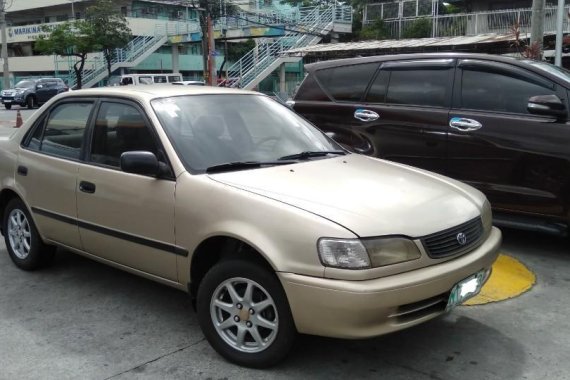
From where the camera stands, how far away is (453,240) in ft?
10.4

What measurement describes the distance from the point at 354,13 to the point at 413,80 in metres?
33.3

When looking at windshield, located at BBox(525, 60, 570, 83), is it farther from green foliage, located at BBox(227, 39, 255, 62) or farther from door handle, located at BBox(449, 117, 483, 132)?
green foliage, located at BBox(227, 39, 255, 62)

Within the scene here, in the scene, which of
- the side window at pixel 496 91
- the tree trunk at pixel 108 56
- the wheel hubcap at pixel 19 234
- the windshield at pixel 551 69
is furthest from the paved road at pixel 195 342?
the tree trunk at pixel 108 56

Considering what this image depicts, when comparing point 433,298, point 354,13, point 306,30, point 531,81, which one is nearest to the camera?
point 433,298

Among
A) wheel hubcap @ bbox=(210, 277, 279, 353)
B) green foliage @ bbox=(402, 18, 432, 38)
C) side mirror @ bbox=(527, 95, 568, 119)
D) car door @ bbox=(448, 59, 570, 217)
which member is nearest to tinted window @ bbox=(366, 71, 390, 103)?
car door @ bbox=(448, 59, 570, 217)

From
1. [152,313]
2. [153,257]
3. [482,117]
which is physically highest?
[482,117]

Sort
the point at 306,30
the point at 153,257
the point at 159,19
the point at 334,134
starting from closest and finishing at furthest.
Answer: the point at 153,257
the point at 334,134
the point at 306,30
the point at 159,19

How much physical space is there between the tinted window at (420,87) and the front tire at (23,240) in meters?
3.55

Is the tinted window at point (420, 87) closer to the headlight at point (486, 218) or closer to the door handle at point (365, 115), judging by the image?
the door handle at point (365, 115)

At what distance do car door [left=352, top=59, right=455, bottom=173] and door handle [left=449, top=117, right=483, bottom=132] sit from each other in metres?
0.08

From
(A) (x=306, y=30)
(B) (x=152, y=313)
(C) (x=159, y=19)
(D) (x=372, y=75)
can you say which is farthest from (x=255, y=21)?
(B) (x=152, y=313)

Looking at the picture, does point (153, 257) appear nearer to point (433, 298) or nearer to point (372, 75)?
point (433, 298)

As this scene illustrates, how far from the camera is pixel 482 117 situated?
5328 millimetres

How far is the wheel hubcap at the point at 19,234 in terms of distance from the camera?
4.87 metres
